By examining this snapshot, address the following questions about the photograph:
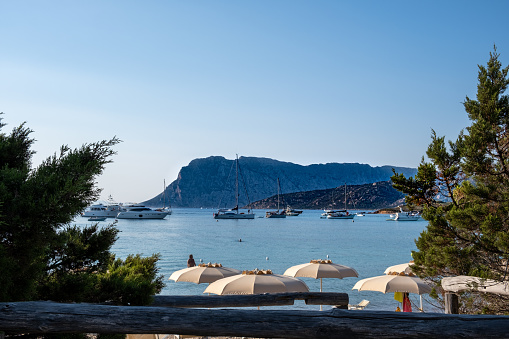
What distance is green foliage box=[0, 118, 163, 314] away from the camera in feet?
12.3

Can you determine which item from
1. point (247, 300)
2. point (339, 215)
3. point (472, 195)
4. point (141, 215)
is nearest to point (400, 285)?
point (472, 195)

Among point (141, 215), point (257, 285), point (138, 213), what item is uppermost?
point (257, 285)

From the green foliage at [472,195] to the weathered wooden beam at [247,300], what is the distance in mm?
2884

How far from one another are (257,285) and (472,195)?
4.61 m

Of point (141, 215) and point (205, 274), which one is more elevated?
point (205, 274)

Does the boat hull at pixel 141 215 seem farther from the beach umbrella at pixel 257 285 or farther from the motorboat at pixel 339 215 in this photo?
the beach umbrella at pixel 257 285

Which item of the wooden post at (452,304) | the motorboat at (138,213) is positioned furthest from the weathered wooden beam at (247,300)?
the motorboat at (138,213)

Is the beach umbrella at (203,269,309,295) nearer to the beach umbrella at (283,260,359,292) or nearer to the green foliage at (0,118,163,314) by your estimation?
the beach umbrella at (283,260,359,292)

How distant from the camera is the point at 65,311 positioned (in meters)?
3.57

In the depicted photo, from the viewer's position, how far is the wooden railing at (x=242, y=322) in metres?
3.42

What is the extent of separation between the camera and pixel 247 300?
580 centimetres

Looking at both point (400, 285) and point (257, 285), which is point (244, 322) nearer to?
point (257, 285)

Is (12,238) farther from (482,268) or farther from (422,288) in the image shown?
(422,288)

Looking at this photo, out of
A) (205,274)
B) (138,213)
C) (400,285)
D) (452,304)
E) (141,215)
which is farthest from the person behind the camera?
(141,215)
